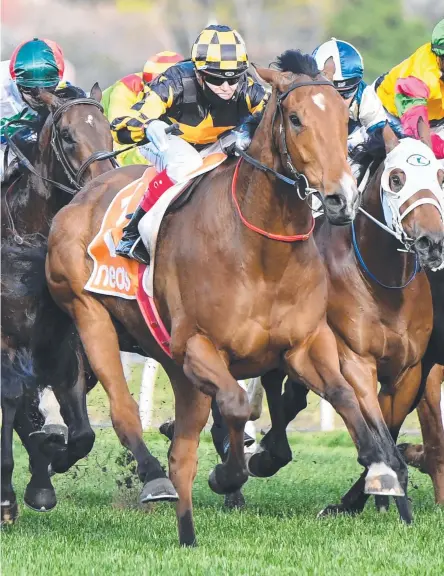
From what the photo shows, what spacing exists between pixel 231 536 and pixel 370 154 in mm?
1981

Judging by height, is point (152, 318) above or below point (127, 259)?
below

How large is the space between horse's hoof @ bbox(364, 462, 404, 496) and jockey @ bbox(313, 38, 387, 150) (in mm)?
2020

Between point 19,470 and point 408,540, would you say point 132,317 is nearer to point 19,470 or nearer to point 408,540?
point 408,540

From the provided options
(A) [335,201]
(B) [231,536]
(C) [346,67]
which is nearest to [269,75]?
(A) [335,201]

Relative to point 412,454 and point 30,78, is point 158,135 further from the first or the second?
point 412,454

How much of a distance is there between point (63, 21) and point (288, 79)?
24.3 m

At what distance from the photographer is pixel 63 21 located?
29094 mm

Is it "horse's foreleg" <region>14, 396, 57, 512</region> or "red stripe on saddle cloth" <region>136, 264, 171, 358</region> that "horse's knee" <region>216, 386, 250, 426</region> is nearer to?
"red stripe on saddle cloth" <region>136, 264, 171, 358</region>

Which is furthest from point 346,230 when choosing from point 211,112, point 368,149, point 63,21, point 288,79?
point 63,21

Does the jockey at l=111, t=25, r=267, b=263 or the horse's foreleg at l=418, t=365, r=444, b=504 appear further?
the horse's foreleg at l=418, t=365, r=444, b=504

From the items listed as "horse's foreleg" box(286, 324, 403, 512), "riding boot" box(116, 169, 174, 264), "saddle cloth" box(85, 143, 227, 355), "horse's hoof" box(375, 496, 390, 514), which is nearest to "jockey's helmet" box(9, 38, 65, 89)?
"saddle cloth" box(85, 143, 227, 355)

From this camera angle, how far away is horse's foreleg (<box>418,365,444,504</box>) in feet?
24.0

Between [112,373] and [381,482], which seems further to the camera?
[112,373]

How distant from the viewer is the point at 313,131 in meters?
5.34
